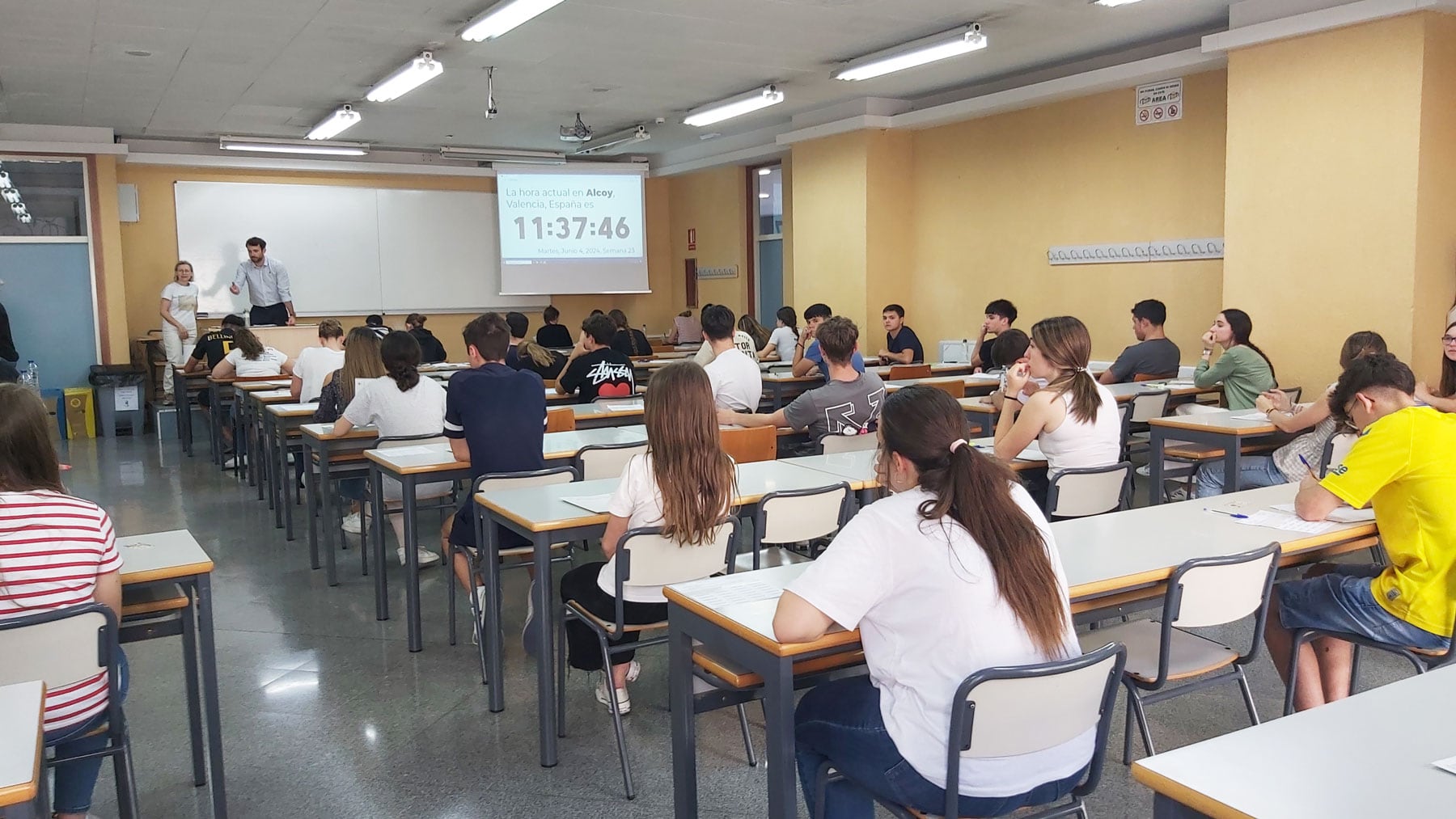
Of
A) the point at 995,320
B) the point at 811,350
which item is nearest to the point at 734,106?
the point at 811,350

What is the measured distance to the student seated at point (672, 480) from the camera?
9.39 feet

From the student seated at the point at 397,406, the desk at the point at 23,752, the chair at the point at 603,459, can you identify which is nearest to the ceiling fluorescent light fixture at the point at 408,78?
the student seated at the point at 397,406

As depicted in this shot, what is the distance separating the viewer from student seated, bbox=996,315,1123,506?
3.86 m

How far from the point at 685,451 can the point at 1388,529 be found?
1.80 metres

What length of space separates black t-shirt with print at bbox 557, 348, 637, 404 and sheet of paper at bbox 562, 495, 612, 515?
9.45 ft

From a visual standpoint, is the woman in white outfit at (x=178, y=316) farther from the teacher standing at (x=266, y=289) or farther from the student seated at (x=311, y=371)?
the student seated at (x=311, y=371)

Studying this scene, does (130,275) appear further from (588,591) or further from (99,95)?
(588,591)

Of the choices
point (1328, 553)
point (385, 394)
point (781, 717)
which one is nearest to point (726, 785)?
point (781, 717)

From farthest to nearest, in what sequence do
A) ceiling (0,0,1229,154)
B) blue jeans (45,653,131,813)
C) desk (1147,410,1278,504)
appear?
1. ceiling (0,0,1229,154)
2. desk (1147,410,1278,504)
3. blue jeans (45,653,131,813)

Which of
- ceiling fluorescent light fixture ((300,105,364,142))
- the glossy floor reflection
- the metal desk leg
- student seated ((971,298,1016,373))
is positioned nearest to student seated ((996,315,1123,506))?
the glossy floor reflection

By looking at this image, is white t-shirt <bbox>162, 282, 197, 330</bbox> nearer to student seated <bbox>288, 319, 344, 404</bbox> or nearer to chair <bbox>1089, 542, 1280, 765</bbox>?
student seated <bbox>288, 319, 344, 404</bbox>

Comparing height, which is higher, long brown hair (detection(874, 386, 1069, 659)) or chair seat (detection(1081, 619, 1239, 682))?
long brown hair (detection(874, 386, 1069, 659))

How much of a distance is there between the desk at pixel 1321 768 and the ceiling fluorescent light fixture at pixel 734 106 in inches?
312

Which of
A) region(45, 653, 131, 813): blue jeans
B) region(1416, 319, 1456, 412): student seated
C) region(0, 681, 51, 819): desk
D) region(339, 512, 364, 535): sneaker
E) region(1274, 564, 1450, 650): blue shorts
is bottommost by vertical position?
region(339, 512, 364, 535): sneaker
